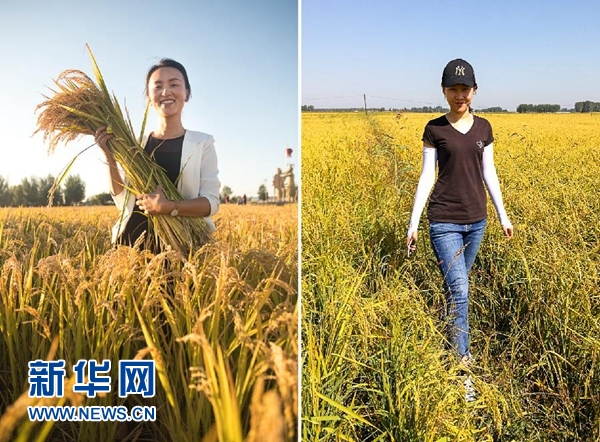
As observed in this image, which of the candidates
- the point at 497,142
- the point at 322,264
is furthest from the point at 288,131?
the point at 497,142

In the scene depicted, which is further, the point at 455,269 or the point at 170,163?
the point at 455,269

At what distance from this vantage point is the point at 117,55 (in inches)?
56.0

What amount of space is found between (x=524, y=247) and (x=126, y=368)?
2151mm

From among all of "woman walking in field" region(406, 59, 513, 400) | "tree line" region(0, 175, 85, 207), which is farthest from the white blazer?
"woman walking in field" region(406, 59, 513, 400)

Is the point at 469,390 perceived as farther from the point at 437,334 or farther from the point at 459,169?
the point at 459,169

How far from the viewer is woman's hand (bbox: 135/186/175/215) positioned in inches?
57.6

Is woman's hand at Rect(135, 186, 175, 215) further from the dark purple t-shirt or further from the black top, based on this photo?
the dark purple t-shirt

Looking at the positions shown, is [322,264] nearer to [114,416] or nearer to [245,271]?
[245,271]

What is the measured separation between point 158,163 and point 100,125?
18 centimetres

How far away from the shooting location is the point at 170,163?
4.85 feet

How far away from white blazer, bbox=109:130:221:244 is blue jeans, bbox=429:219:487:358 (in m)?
1.26

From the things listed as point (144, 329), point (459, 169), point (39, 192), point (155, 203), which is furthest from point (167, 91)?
point (459, 169)

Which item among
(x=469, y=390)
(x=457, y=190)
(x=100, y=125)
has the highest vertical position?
(x=100, y=125)

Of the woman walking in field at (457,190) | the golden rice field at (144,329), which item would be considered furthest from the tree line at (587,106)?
the golden rice field at (144,329)
